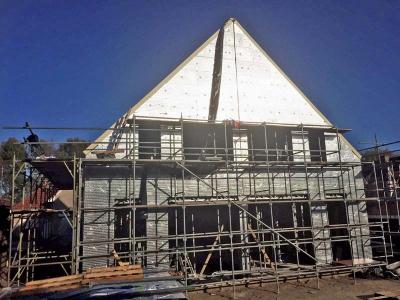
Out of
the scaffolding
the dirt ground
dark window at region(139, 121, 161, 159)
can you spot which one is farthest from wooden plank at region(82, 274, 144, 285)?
dark window at region(139, 121, 161, 159)

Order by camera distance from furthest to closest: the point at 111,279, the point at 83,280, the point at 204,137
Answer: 1. the point at 204,137
2. the point at 111,279
3. the point at 83,280

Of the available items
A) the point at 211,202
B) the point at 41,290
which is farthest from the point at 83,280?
the point at 211,202

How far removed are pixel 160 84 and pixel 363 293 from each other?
11722mm

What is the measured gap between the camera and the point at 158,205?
12.5 m

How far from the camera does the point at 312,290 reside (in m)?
12.5

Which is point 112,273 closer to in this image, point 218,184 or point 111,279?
point 111,279

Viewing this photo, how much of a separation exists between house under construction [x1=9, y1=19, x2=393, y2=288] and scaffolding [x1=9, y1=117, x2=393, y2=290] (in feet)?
0.17

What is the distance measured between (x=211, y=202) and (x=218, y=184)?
2.09 metres

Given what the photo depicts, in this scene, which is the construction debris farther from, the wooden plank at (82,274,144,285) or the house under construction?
the house under construction

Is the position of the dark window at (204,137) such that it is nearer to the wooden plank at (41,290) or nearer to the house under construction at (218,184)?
the house under construction at (218,184)

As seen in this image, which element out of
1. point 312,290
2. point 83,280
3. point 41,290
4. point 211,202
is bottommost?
point 312,290

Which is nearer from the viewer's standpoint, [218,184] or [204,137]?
[218,184]

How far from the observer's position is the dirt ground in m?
11.8

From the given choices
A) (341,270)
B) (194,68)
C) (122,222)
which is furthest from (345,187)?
(122,222)
